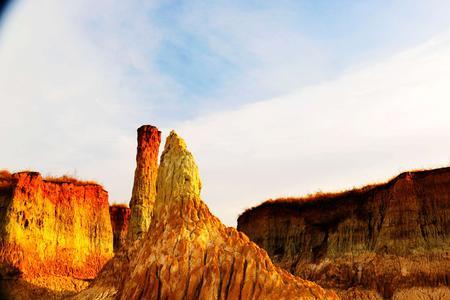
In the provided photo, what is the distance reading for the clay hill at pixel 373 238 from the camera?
133 ft

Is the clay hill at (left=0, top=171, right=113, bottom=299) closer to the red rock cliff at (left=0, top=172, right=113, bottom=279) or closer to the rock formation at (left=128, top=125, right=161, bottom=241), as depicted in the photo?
the red rock cliff at (left=0, top=172, right=113, bottom=279)

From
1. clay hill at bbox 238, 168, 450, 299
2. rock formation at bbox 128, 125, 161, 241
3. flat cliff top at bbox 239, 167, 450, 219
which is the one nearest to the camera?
rock formation at bbox 128, 125, 161, 241

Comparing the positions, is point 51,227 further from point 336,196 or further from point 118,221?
point 336,196

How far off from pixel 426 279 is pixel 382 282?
→ 2977 mm

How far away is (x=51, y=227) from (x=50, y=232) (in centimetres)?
43

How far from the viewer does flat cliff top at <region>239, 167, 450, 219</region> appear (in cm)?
4588

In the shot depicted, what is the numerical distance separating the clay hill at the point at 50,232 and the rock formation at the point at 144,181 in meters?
6.80

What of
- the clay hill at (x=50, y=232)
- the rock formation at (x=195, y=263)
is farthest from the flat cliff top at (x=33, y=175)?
the rock formation at (x=195, y=263)

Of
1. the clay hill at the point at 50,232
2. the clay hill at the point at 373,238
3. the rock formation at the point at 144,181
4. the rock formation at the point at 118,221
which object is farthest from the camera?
the rock formation at the point at 118,221

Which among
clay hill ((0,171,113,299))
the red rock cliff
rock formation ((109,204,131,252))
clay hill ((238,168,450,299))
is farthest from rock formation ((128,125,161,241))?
rock formation ((109,204,131,252))

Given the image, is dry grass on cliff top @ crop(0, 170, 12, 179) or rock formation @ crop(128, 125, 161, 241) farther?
dry grass on cliff top @ crop(0, 170, 12, 179)

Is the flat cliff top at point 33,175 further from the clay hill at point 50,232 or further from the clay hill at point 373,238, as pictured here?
the clay hill at point 373,238

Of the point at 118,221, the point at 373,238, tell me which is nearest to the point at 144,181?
the point at 373,238

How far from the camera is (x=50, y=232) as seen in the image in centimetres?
4084
